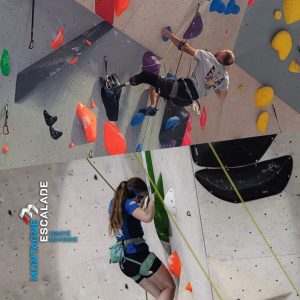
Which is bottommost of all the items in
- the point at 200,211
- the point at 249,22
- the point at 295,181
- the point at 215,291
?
the point at 215,291

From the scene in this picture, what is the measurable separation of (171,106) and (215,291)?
76cm

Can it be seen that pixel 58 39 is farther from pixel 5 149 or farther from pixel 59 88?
pixel 5 149

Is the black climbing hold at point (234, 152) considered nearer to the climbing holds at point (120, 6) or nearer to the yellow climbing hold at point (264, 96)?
the yellow climbing hold at point (264, 96)

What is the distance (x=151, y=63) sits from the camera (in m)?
3.07

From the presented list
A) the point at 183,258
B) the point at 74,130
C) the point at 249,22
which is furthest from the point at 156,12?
the point at 183,258

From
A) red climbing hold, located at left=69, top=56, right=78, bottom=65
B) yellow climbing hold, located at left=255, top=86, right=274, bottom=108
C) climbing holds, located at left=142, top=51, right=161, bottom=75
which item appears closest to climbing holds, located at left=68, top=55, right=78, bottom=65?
red climbing hold, located at left=69, top=56, right=78, bottom=65

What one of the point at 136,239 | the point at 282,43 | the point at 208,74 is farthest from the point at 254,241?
the point at 282,43

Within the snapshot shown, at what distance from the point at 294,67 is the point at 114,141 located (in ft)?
2.56

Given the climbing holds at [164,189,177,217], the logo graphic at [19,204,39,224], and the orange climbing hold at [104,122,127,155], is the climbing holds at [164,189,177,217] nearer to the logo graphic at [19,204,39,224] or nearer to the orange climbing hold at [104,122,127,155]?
the orange climbing hold at [104,122,127,155]

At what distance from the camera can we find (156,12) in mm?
3033

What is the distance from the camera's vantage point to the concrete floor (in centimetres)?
306

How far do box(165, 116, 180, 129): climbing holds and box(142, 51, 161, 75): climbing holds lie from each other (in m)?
0.20

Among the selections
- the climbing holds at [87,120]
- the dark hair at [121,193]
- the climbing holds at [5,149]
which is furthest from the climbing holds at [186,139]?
the climbing holds at [5,149]

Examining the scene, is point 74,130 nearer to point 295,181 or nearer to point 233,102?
point 233,102
